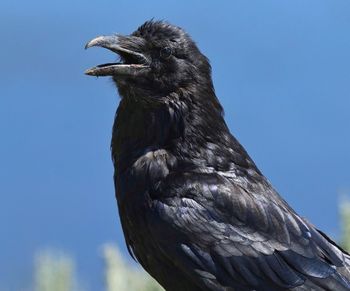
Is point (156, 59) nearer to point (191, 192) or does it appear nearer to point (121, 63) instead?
point (121, 63)

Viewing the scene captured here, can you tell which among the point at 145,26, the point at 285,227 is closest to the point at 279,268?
the point at 285,227

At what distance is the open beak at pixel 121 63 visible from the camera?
19.8 metres

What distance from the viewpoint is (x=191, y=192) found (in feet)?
65.0

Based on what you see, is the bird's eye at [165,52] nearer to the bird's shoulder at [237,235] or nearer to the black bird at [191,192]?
the black bird at [191,192]

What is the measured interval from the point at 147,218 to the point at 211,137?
2.00ft

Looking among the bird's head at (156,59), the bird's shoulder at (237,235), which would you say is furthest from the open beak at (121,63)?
the bird's shoulder at (237,235)

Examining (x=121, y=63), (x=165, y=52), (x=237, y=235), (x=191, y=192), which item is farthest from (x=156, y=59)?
(x=237, y=235)

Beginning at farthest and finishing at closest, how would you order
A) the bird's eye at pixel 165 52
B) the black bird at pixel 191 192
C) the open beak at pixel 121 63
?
1. the bird's eye at pixel 165 52
2. the open beak at pixel 121 63
3. the black bird at pixel 191 192

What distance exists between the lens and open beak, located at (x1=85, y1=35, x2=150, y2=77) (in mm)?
19797

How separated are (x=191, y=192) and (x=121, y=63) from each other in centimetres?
76

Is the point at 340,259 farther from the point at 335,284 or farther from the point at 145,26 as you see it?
the point at 145,26

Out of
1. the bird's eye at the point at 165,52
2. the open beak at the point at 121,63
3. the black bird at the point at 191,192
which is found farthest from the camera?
the bird's eye at the point at 165,52

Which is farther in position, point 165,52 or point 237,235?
point 165,52

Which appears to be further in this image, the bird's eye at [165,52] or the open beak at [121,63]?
the bird's eye at [165,52]
